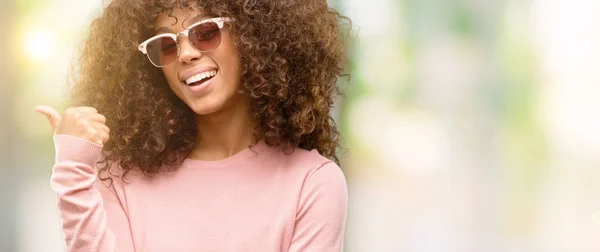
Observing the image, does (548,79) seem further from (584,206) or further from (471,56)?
(584,206)

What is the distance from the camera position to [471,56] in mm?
1757

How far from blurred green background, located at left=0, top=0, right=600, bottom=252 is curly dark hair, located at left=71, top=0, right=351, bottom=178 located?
10.5 inches

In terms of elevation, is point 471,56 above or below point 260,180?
above

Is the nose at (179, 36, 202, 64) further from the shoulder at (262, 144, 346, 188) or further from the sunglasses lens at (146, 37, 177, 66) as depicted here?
the shoulder at (262, 144, 346, 188)

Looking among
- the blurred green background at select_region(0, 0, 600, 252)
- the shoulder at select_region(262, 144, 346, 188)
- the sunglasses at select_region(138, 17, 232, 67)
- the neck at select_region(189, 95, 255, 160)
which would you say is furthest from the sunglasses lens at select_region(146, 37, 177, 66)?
the blurred green background at select_region(0, 0, 600, 252)

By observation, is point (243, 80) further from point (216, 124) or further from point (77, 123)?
point (77, 123)

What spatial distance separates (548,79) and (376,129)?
1.44 ft

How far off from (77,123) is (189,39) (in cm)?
25

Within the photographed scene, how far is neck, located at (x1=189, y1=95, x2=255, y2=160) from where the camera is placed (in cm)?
141

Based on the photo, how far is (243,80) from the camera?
1.37 metres

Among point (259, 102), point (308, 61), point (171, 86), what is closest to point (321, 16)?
point (308, 61)

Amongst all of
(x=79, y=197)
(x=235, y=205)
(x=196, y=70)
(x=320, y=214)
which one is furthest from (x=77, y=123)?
(x=320, y=214)

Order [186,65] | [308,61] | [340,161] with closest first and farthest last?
[186,65] < [308,61] < [340,161]

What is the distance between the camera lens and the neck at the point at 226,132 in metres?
1.41
